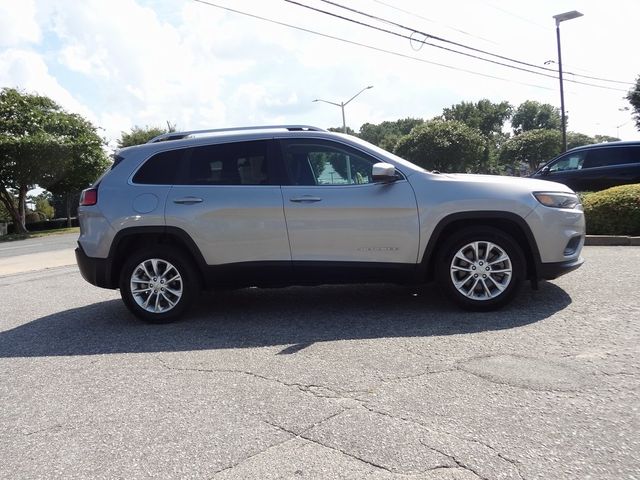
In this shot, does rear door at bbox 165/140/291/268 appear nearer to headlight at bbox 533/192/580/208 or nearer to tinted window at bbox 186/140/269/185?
tinted window at bbox 186/140/269/185

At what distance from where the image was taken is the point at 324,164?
5398 mm

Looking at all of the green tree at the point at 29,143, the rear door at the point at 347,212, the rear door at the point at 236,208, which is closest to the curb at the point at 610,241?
the rear door at the point at 347,212

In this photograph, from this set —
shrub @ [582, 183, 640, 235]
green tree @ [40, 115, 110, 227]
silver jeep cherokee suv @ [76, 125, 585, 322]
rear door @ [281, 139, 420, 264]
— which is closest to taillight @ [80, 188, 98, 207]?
silver jeep cherokee suv @ [76, 125, 585, 322]

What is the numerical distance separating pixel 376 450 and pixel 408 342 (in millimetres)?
1753

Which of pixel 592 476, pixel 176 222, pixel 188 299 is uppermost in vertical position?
pixel 176 222

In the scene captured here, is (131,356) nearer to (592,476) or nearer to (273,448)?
(273,448)

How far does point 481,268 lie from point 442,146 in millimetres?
51088

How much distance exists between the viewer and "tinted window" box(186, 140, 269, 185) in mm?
5469

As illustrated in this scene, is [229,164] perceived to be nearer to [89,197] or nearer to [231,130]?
[231,130]

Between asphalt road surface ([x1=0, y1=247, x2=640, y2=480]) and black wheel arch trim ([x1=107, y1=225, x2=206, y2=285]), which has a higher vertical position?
black wheel arch trim ([x1=107, y1=225, x2=206, y2=285])

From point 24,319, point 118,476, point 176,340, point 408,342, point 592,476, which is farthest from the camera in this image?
point 24,319

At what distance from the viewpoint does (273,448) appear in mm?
2900

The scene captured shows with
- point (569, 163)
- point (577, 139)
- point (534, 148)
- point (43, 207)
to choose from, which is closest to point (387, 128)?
point (577, 139)

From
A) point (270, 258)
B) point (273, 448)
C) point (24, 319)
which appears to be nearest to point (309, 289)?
point (270, 258)
